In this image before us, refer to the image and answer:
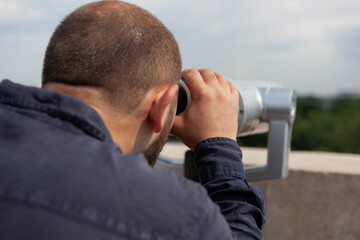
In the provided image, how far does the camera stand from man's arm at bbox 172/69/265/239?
1.24 metres

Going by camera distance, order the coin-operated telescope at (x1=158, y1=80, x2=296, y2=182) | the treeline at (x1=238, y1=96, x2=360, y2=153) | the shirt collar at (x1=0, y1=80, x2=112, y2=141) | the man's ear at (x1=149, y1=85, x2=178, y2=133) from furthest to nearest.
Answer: the treeline at (x1=238, y1=96, x2=360, y2=153) < the coin-operated telescope at (x1=158, y1=80, x2=296, y2=182) < the man's ear at (x1=149, y1=85, x2=178, y2=133) < the shirt collar at (x1=0, y1=80, x2=112, y2=141)

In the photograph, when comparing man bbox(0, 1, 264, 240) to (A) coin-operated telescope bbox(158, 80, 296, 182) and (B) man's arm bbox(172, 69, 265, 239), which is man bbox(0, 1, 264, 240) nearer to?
(B) man's arm bbox(172, 69, 265, 239)

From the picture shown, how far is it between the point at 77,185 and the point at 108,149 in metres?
0.11

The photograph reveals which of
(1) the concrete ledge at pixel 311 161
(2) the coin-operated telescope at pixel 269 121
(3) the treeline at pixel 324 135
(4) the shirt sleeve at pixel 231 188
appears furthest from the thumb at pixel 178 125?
(3) the treeline at pixel 324 135

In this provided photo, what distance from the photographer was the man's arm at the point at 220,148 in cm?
124

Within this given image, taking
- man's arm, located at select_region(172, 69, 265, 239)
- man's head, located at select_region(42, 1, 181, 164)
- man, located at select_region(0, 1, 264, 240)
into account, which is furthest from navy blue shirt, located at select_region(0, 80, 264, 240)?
man's arm, located at select_region(172, 69, 265, 239)

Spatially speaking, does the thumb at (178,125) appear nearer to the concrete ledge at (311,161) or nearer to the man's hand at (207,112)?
the man's hand at (207,112)

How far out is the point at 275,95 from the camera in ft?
6.60

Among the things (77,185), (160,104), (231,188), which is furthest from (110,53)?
(231,188)

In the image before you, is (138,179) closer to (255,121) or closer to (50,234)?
(50,234)

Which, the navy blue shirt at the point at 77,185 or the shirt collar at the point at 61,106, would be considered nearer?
the navy blue shirt at the point at 77,185

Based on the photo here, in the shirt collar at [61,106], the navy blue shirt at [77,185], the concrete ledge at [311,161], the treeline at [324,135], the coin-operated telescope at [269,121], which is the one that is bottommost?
the treeline at [324,135]

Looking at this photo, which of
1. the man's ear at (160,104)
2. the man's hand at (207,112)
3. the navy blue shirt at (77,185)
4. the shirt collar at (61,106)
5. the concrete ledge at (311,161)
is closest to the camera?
the navy blue shirt at (77,185)

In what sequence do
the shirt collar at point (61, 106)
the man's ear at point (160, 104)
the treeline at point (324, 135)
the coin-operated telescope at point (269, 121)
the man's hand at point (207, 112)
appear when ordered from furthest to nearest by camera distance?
the treeline at point (324, 135), the coin-operated telescope at point (269, 121), the man's hand at point (207, 112), the man's ear at point (160, 104), the shirt collar at point (61, 106)
